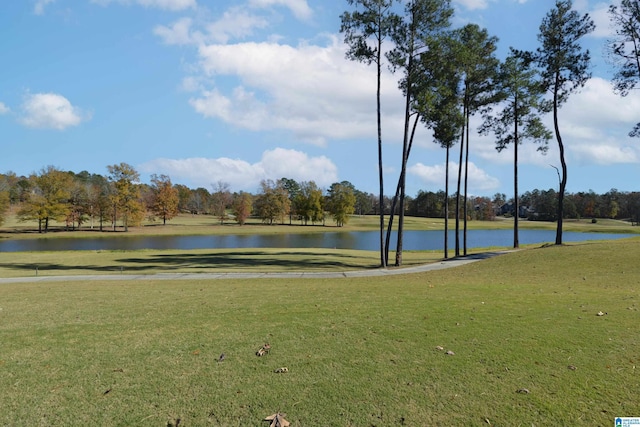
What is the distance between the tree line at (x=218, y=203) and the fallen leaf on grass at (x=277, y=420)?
67.4ft

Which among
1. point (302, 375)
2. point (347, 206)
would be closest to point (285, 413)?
point (302, 375)

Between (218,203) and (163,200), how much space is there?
2722 centimetres

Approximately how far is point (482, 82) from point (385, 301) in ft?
79.2

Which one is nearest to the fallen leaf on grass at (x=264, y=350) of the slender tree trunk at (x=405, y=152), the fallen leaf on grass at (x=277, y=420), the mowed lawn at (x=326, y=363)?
the mowed lawn at (x=326, y=363)

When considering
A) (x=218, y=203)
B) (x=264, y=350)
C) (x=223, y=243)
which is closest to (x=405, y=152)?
(x=264, y=350)

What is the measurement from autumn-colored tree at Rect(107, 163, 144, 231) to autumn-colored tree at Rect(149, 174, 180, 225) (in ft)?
42.3

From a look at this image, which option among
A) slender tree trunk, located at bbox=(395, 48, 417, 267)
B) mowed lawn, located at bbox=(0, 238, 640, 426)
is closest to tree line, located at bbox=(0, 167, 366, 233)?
slender tree trunk, located at bbox=(395, 48, 417, 267)

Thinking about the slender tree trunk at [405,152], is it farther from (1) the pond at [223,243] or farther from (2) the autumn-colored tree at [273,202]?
(2) the autumn-colored tree at [273,202]

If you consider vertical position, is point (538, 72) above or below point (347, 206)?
above

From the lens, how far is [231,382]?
14.6 feet

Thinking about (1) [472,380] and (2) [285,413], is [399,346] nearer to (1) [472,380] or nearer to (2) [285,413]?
(1) [472,380]

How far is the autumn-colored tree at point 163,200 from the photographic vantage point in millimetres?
90188

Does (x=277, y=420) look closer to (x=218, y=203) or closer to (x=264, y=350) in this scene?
(x=264, y=350)

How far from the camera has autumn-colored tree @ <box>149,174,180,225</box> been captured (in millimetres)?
90188
